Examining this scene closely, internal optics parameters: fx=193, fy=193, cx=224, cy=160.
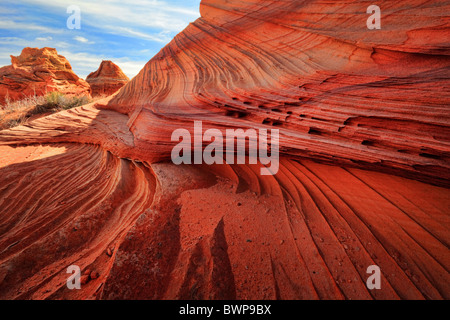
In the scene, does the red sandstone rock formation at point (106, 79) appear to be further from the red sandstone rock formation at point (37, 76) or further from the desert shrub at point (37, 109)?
the desert shrub at point (37, 109)

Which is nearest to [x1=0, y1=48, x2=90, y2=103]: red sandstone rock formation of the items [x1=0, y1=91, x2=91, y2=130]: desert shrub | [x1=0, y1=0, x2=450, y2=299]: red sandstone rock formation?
[x1=0, y1=91, x2=91, y2=130]: desert shrub

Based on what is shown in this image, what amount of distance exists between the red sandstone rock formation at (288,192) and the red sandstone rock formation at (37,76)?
17430mm

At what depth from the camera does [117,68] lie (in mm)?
21578

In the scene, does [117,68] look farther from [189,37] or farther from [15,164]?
[15,164]

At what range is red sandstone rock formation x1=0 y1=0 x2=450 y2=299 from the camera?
5.18 feet

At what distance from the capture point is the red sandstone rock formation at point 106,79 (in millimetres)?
20344


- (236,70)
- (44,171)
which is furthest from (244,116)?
(44,171)

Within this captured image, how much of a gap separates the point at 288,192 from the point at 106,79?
2474 cm

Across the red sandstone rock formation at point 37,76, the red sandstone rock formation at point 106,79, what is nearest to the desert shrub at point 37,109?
the red sandstone rock formation at point 37,76

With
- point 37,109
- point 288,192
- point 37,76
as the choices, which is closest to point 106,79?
point 37,76

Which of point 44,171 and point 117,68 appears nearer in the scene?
point 44,171

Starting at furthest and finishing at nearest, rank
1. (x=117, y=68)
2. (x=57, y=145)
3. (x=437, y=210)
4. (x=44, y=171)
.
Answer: (x=117, y=68) → (x=57, y=145) → (x=44, y=171) → (x=437, y=210)

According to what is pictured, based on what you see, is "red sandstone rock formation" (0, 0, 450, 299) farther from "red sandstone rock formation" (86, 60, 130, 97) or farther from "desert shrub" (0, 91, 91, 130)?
"red sandstone rock formation" (86, 60, 130, 97)

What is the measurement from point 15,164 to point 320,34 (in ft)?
19.3
